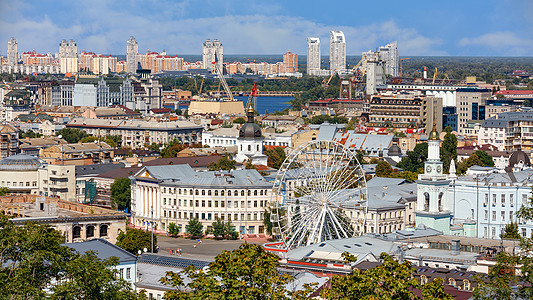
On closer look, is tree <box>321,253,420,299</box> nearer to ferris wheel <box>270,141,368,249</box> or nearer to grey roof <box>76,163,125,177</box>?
ferris wheel <box>270,141,368,249</box>

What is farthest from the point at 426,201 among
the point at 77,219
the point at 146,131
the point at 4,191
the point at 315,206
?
the point at 146,131

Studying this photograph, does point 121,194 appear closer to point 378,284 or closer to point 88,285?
point 88,285

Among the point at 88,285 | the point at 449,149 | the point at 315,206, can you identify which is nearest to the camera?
the point at 88,285

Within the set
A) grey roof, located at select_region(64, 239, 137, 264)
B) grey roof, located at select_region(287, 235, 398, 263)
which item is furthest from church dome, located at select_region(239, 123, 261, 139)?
grey roof, located at select_region(64, 239, 137, 264)

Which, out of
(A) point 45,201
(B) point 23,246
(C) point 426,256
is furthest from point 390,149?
(B) point 23,246

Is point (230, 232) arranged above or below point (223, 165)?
below

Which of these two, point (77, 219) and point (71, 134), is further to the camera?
point (71, 134)

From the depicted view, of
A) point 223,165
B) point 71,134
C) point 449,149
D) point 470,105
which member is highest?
point 470,105

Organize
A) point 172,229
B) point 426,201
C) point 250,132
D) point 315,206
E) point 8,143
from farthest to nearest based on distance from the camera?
1. point 8,143
2. point 250,132
3. point 172,229
4. point 426,201
5. point 315,206
